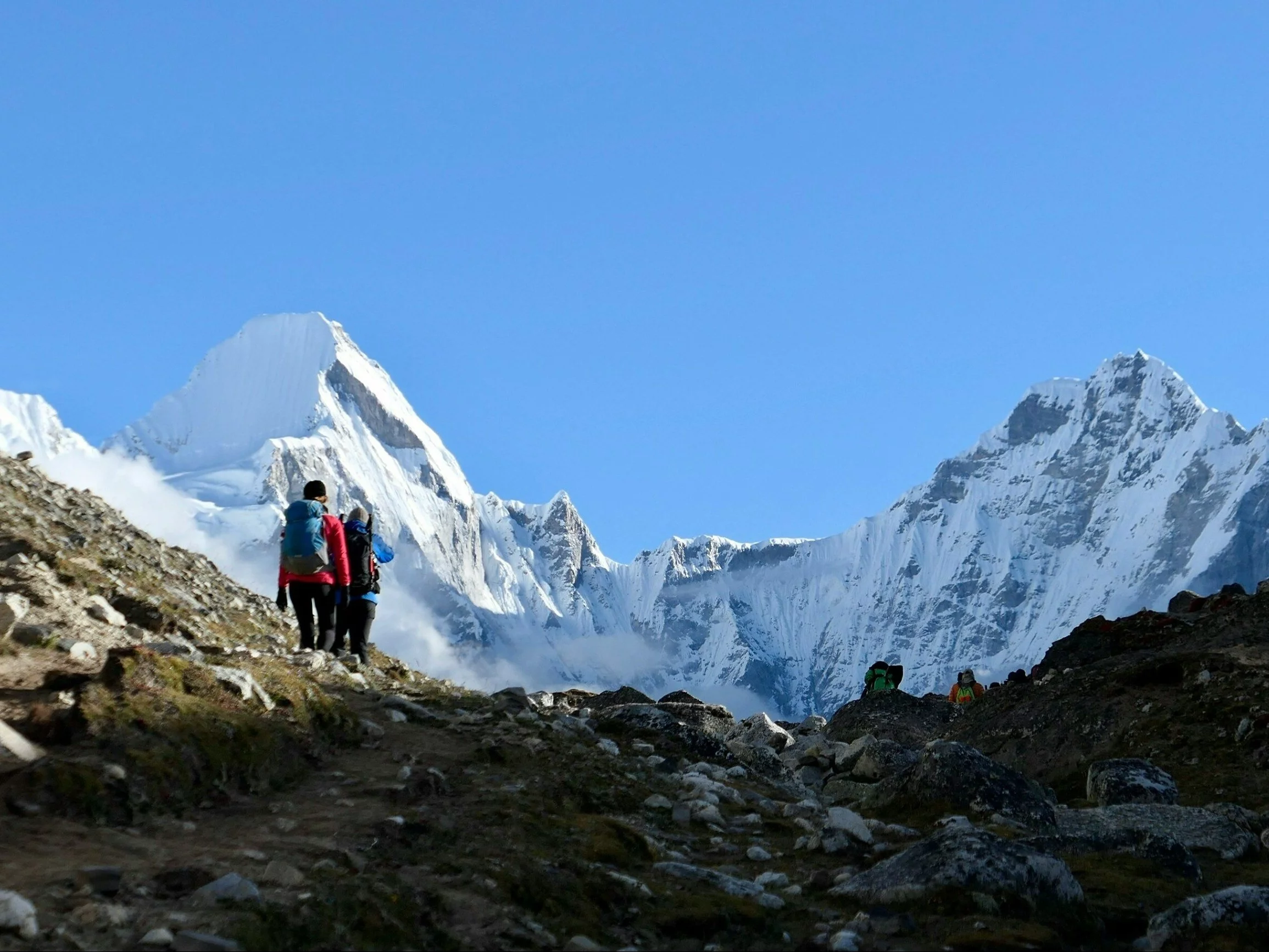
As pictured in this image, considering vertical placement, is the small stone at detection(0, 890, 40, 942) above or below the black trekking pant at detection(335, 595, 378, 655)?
below

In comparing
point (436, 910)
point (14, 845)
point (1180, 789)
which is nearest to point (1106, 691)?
point (1180, 789)

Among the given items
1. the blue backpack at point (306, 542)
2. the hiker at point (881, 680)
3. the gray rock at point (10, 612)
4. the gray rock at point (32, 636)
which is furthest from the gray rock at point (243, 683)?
the hiker at point (881, 680)

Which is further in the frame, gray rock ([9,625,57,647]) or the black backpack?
the black backpack

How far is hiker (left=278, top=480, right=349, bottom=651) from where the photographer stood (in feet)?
55.1

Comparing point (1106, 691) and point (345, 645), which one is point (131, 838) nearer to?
point (345, 645)

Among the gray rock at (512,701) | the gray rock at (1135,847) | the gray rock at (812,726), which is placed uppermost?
the gray rock at (812,726)

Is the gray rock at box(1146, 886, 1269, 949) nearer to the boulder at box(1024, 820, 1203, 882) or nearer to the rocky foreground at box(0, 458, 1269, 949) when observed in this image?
the rocky foreground at box(0, 458, 1269, 949)

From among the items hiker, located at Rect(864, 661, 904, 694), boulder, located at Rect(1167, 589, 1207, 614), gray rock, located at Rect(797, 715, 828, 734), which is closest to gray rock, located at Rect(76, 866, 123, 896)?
gray rock, located at Rect(797, 715, 828, 734)

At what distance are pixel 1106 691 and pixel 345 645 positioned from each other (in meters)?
13.8

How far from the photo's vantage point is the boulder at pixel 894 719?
31750 millimetres

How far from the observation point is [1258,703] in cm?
2075

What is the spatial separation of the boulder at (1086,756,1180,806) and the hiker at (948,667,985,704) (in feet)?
66.7

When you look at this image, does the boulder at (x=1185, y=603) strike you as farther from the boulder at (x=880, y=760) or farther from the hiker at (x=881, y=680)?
the boulder at (x=880, y=760)

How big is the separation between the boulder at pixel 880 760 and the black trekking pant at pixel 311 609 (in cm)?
737
